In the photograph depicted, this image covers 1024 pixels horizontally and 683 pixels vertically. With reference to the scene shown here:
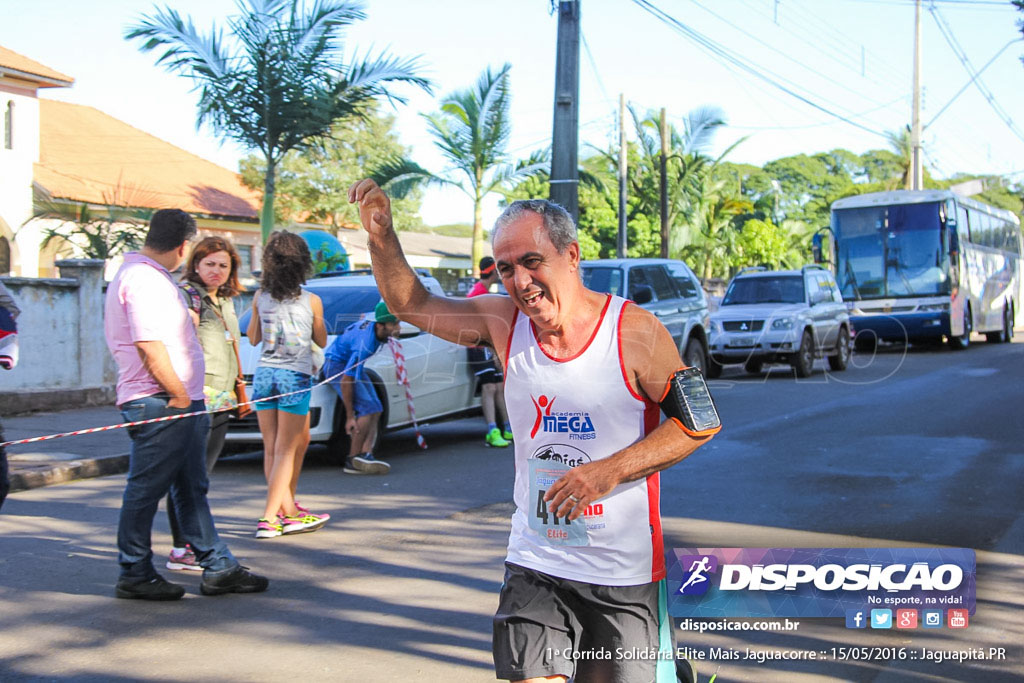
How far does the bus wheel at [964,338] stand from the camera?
992 inches

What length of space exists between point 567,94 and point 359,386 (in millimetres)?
4874

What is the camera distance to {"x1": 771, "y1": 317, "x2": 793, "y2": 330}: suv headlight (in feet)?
58.2

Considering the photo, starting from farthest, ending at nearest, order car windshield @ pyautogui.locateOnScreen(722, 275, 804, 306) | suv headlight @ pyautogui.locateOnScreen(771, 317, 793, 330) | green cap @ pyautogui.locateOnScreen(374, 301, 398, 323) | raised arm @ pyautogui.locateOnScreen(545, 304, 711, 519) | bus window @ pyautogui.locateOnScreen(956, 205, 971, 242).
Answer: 1. bus window @ pyautogui.locateOnScreen(956, 205, 971, 242)
2. car windshield @ pyautogui.locateOnScreen(722, 275, 804, 306)
3. suv headlight @ pyautogui.locateOnScreen(771, 317, 793, 330)
4. green cap @ pyautogui.locateOnScreen(374, 301, 398, 323)
5. raised arm @ pyautogui.locateOnScreen(545, 304, 711, 519)

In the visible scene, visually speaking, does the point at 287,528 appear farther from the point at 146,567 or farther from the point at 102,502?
the point at 102,502

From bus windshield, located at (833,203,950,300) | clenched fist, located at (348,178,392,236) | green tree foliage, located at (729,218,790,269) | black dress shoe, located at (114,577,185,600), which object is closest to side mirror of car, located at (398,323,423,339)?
black dress shoe, located at (114,577,185,600)

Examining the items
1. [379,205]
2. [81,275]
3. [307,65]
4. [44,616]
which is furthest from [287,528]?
→ [307,65]

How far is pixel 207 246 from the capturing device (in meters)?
5.93

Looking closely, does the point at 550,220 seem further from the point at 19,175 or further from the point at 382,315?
the point at 19,175

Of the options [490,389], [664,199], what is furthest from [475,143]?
[490,389]

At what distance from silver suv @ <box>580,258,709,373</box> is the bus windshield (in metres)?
9.40

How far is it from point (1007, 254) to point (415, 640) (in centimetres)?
3154

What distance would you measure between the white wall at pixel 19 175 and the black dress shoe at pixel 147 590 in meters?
21.1

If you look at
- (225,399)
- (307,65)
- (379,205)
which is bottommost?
(225,399)

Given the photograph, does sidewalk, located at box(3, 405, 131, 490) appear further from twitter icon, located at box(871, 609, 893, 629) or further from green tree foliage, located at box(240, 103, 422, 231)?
green tree foliage, located at box(240, 103, 422, 231)
